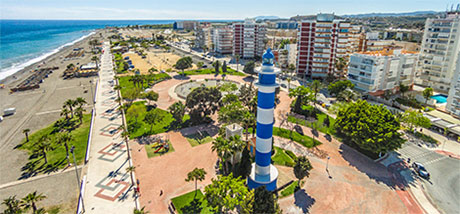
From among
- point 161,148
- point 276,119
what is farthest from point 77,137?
point 276,119

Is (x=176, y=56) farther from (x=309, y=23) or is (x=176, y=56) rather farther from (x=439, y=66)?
(x=439, y=66)

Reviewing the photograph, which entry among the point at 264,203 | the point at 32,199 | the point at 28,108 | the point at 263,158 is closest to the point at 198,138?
the point at 263,158

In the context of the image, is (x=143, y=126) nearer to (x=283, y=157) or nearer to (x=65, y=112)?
(x=65, y=112)

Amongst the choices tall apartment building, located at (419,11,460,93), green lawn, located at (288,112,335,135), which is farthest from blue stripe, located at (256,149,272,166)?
tall apartment building, located at (419,11,460,93)

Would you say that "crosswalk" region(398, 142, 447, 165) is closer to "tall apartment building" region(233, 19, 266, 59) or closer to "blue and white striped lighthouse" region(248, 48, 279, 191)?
"blue and white striped lighthouse" region(248, 48, 279, 191)

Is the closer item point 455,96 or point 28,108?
point 455,96

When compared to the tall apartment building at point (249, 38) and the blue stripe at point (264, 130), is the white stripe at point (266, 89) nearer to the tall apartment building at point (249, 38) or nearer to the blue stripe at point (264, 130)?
the blue stripe at point (264, 130)
